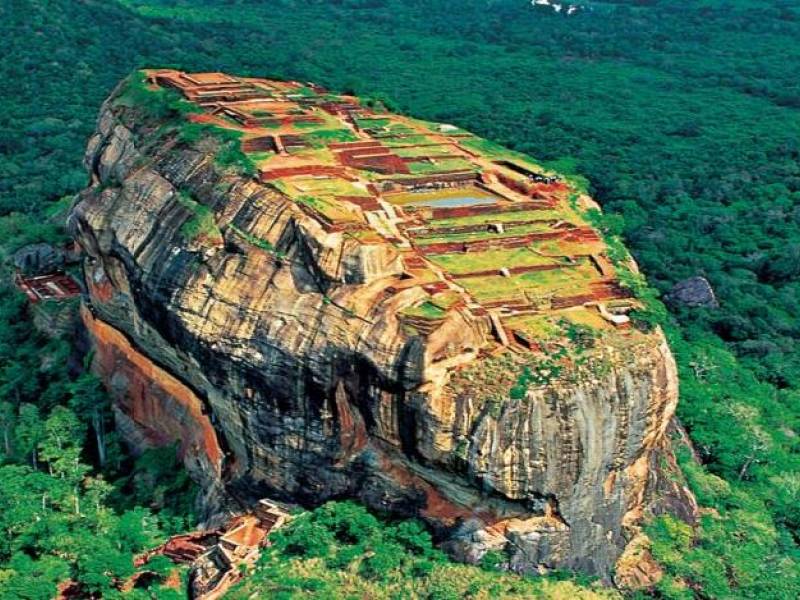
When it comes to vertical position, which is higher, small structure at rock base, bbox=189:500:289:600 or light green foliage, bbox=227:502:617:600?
light green foliage, bbox=227:502:617:600

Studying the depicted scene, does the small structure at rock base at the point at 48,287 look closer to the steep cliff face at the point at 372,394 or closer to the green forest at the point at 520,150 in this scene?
the green forest at the point at 520,150

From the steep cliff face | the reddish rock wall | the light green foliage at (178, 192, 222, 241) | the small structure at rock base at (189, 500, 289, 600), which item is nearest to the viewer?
the steep cliff face

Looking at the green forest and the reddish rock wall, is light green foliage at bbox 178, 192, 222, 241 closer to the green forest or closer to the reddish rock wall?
the reddish rock wall

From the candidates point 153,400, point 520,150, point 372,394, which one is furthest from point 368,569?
point 520,150

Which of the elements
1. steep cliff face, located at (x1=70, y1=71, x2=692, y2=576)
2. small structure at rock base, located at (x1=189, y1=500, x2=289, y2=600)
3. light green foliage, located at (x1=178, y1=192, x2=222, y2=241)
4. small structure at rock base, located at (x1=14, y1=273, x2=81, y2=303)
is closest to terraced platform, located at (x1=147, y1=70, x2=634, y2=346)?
steep cliff face, located at (x1=70, y1=71, x2=692, y2=576)

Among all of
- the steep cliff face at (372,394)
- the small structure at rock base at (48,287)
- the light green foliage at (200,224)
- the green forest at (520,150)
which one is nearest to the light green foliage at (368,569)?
the green forest at (520,150)

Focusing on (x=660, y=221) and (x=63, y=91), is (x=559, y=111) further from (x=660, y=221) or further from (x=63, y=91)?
(x=63, y=91)

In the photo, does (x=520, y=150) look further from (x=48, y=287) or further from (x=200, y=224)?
(x=200, y=224)
